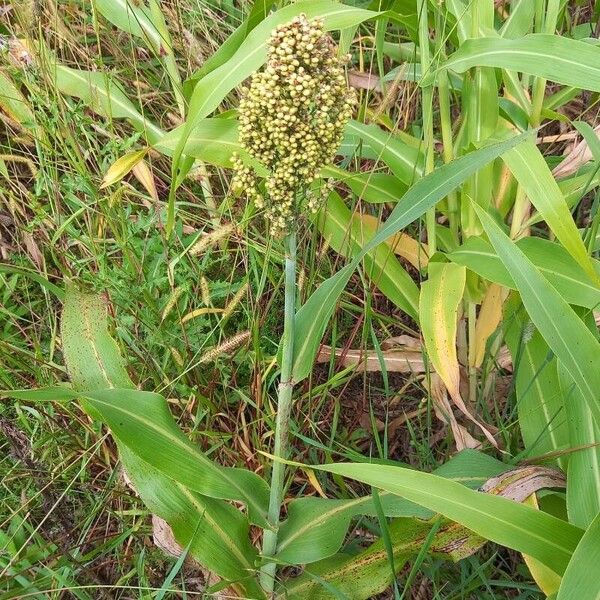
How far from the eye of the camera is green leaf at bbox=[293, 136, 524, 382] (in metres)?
1.58

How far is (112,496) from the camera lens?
217 centimetres

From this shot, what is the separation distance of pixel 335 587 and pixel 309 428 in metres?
0.62

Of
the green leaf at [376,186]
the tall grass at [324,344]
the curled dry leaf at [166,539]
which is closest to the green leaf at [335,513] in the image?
the tall grass at [324,344]

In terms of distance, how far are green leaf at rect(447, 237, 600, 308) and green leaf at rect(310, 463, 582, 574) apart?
672 millimetres

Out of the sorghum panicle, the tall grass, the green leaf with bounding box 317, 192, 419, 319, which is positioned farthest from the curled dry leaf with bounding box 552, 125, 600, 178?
the sorghum panicle

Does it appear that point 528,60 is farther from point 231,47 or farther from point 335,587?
point 335,587

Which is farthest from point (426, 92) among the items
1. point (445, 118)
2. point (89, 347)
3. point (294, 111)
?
point (89, 347)

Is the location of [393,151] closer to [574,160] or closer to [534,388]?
[574,160]

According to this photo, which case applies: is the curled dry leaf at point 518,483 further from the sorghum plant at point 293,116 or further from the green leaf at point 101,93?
the green leaf at point 101,93

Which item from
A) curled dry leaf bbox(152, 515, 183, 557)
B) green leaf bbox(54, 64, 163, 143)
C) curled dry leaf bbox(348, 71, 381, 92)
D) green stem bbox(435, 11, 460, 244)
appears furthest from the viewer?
curled dry leaf bbox(348, 71, 381, 92)

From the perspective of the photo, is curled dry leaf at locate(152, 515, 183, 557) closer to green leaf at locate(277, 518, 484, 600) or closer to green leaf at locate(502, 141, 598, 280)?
green leaf at locate(277, 518, 484, 600)

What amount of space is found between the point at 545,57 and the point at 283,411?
3.65 ft

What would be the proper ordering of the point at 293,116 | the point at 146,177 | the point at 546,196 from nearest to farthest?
the point at 293,116, the point at 546,196, the point at 146,177

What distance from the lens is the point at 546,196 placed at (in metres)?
1.76
